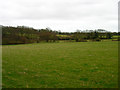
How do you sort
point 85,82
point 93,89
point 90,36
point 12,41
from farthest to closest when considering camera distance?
point 90,36 < point 12,41 < point 85,82 < point 93,89

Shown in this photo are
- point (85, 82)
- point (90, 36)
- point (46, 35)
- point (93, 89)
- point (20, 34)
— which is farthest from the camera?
point (90, 36)

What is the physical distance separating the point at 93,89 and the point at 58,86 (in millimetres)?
1957

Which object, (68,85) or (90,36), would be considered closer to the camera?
(68,85)

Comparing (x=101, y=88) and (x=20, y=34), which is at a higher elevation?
(x=20, y=34)

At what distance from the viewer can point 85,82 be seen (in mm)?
8656

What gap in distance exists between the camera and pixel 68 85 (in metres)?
8.21

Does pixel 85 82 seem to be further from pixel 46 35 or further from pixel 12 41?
pixel 46 35

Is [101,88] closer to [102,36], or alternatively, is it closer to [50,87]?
[50,87]

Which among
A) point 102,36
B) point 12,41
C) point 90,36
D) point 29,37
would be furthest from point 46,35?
point 102,36

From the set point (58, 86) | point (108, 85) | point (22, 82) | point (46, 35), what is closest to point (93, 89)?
point (108, 85)

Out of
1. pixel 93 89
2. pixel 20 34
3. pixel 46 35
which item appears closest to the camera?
pixel 93 89

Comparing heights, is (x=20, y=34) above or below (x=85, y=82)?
above

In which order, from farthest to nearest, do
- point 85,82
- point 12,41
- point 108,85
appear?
1. point 12,41
2. point 85,82
3. point 108,85

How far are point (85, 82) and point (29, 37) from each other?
9380 centimetres
